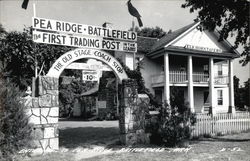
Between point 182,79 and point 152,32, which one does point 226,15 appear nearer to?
point 182,79

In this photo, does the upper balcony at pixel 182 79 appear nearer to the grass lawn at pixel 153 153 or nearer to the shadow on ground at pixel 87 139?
the shadow on ground at pixel 87 139

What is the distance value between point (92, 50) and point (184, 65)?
1922 centimetres

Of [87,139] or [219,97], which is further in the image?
[219,97]

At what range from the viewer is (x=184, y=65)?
26594 mm

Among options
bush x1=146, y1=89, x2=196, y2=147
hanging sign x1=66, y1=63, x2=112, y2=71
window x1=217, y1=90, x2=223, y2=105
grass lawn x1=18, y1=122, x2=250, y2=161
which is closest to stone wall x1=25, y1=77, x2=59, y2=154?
grass lawn x1=18, y1=122, x2=250, y2=161

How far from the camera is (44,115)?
7984 millimetres

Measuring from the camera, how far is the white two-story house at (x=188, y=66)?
2292 centimetres

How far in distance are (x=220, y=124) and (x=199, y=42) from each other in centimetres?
1520

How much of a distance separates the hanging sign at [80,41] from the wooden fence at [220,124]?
15.1 feet

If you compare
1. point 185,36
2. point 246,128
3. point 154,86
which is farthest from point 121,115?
point 185,36

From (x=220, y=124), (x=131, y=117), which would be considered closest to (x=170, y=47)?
(x=220, y=124)

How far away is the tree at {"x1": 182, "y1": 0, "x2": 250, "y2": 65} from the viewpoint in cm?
902

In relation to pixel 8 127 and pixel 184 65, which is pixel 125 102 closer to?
pixel 8 127

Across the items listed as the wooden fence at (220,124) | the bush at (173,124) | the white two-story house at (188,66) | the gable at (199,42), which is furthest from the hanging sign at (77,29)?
the gable at (199,42)
